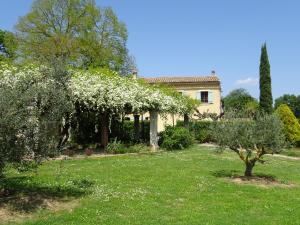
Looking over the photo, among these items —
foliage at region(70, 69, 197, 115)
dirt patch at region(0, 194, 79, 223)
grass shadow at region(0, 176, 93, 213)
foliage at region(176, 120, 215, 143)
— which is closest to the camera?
dirt patch at region(0, 194, 79, 223)

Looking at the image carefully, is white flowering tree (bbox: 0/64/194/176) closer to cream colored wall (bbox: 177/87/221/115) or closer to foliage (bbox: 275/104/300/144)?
foliage (bbox: 275/104/300/144)

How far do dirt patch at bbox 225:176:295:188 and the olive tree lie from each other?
20.4 inches

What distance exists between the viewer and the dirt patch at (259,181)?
14256 mm

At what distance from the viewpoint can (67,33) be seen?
42.5 metres

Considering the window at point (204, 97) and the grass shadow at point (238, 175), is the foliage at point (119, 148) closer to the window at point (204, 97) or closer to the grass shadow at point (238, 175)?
the grass shadow at point (238, 175)

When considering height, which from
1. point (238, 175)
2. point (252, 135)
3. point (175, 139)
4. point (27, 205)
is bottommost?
point (27, 205)

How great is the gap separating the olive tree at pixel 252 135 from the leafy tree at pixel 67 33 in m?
27.1

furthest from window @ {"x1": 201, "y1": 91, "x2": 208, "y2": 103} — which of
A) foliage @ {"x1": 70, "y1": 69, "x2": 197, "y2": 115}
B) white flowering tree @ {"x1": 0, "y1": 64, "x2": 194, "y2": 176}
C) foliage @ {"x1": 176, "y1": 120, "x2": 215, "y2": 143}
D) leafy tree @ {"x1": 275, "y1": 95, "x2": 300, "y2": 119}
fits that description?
leafy tree @ {"x1": 275, "y1": 95, "x2": 300, "y2": 119}

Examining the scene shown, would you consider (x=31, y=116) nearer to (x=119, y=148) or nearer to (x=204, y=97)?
(x=119, y=148)

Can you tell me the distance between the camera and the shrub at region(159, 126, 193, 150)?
26328 mm

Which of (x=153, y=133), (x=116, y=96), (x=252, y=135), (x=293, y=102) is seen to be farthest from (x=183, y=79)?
(x=293, y=102)

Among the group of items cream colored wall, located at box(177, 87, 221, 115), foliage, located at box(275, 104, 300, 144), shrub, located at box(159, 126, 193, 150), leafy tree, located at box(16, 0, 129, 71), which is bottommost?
shrub, located at box(159, 126, 193, 150)

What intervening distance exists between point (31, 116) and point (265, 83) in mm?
38101

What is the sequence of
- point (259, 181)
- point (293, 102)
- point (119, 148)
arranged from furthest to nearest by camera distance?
point (293, 102) < point (119, 148) < point (259, 181)
